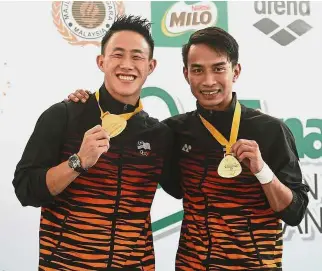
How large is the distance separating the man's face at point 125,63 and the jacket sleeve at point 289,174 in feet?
1.85

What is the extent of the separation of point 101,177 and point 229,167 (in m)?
0.45

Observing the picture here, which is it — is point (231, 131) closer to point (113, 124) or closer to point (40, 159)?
point (113, 124)

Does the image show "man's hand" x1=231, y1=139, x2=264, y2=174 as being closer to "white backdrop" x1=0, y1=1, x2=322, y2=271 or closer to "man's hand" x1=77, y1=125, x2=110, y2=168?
"man's hand" x1=77, y1=125, x2=110, y2=168

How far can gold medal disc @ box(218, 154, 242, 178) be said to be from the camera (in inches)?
61.2

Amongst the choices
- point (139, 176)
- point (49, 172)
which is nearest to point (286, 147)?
point (139, 176)

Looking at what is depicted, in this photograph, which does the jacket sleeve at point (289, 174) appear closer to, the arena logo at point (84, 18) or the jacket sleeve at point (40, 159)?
the jacket sleeve at point (40, 159)

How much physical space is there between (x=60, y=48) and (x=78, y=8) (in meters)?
0.29

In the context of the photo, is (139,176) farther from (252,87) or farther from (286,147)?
(252,87)

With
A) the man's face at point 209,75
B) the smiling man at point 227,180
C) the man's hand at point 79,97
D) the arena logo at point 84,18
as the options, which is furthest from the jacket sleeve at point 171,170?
the arena logo at point 84,18

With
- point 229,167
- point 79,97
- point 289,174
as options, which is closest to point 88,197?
point 79,97

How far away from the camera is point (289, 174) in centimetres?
162

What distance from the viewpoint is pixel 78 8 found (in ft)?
9.34

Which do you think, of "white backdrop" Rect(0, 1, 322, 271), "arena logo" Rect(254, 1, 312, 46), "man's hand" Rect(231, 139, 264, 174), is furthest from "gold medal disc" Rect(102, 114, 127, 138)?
"arena logo" Rect(254, 1, 312, 46)

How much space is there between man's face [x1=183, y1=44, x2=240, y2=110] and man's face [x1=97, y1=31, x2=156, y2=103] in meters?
0.19
